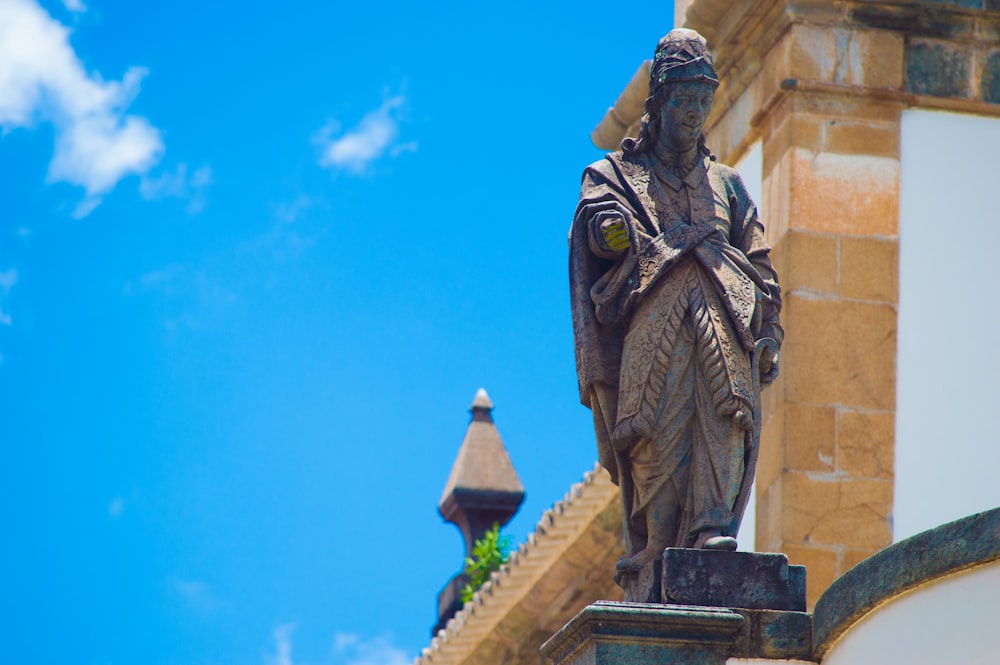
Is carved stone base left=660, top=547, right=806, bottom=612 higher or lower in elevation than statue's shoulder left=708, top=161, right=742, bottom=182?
lower

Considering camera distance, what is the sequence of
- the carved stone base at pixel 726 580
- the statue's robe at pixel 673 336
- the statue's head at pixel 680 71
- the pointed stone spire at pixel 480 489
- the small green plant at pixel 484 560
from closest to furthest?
the carved stone base at pixel 726 580
the statue's robe at pixel 673 336
the statue's head at pixel 680 71
the small green plant at pixel 484 560
the pointed stone spire at pixel 480 489

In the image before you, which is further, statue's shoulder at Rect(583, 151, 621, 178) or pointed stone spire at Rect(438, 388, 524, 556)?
pointed stone spire at Rect(438, 388, 524, 556)

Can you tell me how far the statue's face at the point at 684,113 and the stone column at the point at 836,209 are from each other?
4.08m

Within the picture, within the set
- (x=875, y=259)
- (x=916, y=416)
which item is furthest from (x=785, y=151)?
(x=916, y=416)

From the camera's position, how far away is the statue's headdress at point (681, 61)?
27.5ft

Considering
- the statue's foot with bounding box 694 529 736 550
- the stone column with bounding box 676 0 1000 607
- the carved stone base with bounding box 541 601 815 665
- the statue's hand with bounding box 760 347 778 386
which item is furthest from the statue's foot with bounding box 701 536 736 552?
the stone column with bounding box 676 0 1000 607

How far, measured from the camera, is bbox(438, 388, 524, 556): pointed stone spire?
27781 millimetres

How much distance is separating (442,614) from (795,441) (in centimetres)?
1361

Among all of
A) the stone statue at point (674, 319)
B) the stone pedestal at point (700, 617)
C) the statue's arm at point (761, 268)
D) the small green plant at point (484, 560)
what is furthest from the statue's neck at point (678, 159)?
the small green plant at point (484, 560)

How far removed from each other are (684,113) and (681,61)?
0.65 ft

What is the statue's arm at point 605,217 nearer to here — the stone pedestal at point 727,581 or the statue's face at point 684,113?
the statue's face at point 684,113

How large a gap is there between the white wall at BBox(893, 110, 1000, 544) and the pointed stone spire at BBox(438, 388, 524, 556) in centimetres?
1463

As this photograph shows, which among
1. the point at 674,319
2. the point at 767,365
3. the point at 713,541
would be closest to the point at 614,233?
the point at 674,319

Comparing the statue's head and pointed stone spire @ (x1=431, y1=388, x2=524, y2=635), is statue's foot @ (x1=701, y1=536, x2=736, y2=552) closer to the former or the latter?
the statue's head
